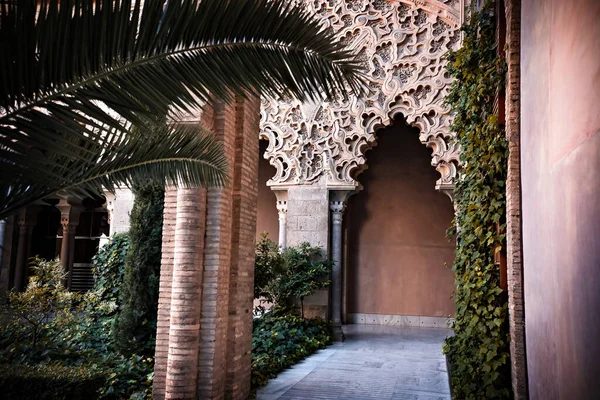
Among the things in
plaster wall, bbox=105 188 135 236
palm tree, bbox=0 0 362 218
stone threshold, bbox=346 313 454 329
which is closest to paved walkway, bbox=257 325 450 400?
stone threshold, bbox=346 313 454 329

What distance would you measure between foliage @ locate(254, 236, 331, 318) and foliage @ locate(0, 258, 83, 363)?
3949mm

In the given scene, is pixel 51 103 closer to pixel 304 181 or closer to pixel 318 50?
pixel 318 50

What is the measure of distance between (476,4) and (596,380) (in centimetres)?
583

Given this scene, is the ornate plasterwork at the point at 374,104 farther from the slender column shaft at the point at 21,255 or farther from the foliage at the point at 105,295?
the slender column shaft at the point at 21,255

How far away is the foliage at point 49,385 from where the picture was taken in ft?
14.9

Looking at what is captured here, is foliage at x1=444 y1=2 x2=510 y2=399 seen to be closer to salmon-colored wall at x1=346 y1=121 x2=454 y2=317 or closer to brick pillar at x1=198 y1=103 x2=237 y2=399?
brick pillar at x1=198 y1=103 x2=237 y2=399

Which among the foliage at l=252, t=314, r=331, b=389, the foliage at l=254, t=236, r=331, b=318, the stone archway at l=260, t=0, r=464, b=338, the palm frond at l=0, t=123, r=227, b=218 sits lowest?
the foliage at l=252, t=314, r=331, b=389

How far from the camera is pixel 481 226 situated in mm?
5488

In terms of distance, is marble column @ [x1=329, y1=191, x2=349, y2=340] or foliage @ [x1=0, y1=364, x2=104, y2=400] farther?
marble column @ [x1=329, y1=191, x2=349, y2=340]

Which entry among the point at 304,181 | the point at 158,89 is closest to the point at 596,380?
the point at 158,89

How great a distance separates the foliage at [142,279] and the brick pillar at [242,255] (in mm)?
1695

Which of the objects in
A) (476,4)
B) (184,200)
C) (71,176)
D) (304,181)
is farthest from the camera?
(304,181)

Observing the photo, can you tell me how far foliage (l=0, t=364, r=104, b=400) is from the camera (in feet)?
14.9

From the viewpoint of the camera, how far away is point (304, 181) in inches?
468
